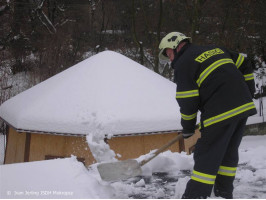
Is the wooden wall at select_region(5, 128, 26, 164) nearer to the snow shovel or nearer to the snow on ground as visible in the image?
the snow on ground

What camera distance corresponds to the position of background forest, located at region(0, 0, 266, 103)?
1521cm

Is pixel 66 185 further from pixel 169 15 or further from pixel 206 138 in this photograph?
pixel 169 15

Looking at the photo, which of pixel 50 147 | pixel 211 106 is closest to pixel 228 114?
pixel 211 106

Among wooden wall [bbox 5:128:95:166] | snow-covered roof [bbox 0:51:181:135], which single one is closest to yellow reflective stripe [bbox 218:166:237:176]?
snow-covered roof [bbox 0:51:181:135]

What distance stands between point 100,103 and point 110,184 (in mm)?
3388

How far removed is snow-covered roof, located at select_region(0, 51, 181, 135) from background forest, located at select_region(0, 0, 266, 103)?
7385 millimetres

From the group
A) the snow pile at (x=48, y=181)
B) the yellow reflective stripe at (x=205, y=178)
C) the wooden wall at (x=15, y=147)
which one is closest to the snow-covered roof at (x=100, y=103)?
the wooden wall at (x=15, y=147)

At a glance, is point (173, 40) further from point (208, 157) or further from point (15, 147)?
point (15, 147)

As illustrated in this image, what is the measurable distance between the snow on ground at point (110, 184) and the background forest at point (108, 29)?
34.4 feet

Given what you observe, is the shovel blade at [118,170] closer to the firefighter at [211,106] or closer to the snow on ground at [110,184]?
the snow on ground at [110,184]

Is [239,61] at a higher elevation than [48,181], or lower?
higher

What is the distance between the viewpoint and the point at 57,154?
6914 millimetres

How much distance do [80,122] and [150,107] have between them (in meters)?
1.46

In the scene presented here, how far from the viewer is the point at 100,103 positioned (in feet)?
22.4
